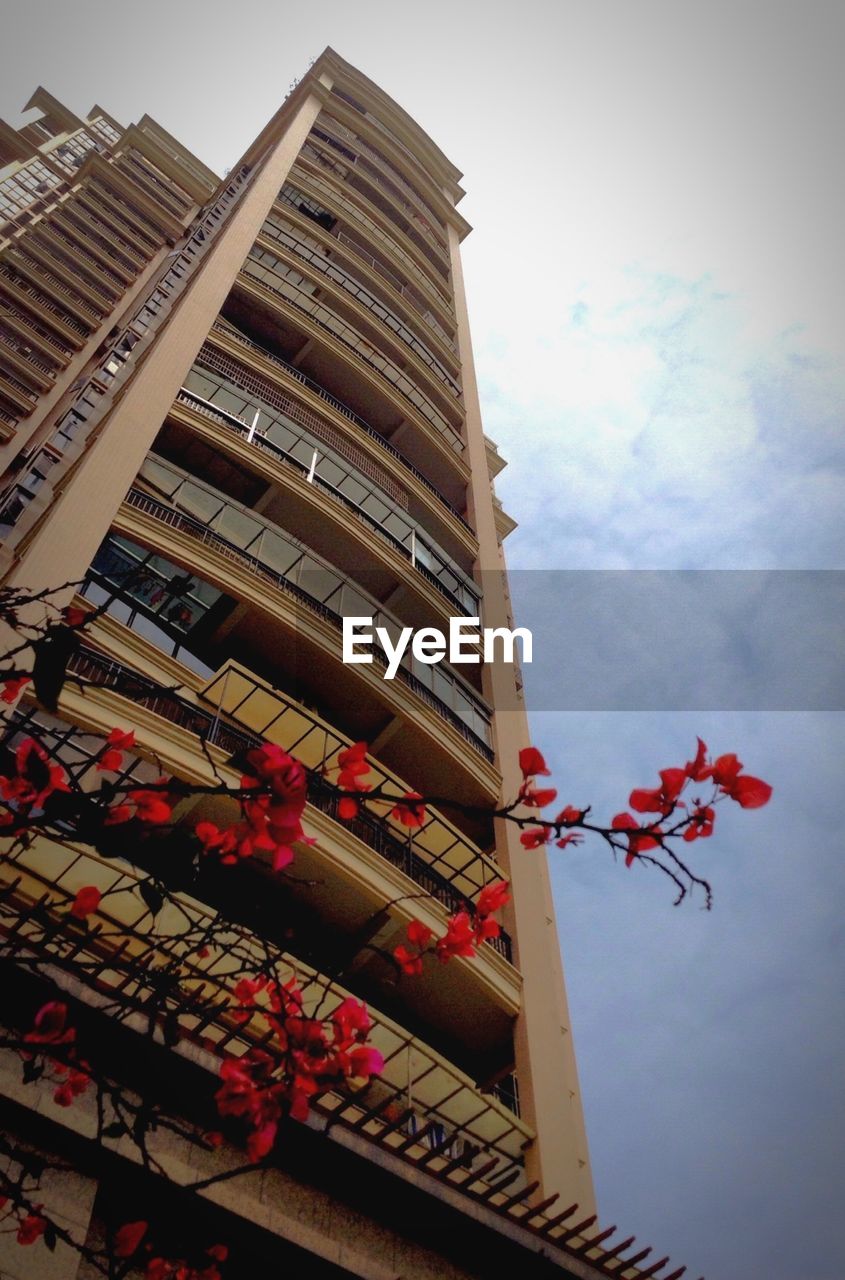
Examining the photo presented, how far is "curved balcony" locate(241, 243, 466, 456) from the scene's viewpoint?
21.2 m

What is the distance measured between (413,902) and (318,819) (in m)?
1.66

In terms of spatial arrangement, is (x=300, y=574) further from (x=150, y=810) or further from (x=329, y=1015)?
(x=150, y=810)

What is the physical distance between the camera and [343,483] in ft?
A: 55.6

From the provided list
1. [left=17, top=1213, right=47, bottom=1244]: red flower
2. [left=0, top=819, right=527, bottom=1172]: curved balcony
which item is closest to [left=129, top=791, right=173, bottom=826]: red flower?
[left=17, top=1213, right=47, bottom=1244]: red flower

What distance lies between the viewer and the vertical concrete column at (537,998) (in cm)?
991

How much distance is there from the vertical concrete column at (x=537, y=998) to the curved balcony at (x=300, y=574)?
1.17m

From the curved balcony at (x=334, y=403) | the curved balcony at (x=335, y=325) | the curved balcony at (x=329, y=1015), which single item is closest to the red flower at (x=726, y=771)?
the curved balcony at (x=329, y=1015)

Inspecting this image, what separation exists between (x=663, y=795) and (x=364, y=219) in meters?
28.4

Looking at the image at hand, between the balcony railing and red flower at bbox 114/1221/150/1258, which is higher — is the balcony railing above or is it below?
above

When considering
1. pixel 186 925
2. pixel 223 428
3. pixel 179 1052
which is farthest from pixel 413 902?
pixel 223 428

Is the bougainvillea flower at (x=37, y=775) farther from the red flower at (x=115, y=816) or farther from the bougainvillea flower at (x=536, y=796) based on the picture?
the bougainvillea flower at (x=536, y=796)

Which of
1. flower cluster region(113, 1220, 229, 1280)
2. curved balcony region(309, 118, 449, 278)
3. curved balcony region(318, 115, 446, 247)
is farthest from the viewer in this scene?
curved balcony region(318, 115, 446, 247)

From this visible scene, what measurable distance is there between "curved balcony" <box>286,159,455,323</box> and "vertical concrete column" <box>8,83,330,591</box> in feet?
20.6
